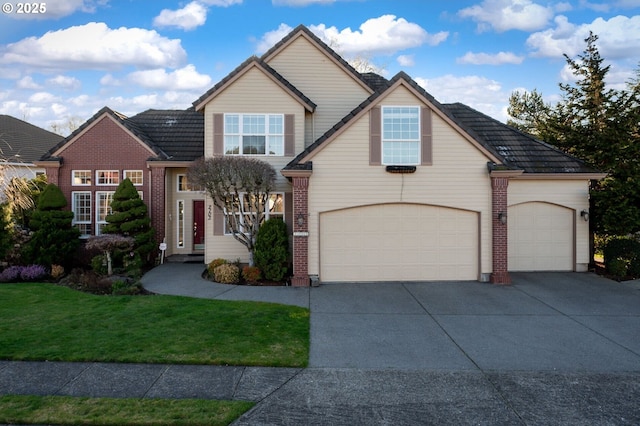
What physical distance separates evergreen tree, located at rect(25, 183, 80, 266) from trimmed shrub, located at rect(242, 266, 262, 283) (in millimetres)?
6259

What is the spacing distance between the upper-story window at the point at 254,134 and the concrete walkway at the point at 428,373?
6.46 meters

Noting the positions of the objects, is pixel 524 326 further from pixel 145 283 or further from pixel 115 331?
pixel 145 283

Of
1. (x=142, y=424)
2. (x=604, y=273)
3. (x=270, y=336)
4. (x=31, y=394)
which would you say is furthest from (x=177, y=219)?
(x=604, y=273)

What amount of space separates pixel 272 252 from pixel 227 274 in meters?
1.47

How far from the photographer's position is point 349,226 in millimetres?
12555

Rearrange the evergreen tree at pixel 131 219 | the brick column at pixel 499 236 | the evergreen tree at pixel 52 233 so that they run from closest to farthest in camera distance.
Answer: the brick column at pixel 499 236 < the evergreen tree at pixel 52 233 < the evergreen tree at pixel 131 219

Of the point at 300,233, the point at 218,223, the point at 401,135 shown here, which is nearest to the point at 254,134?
the point at 218,223

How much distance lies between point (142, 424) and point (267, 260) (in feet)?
25.3

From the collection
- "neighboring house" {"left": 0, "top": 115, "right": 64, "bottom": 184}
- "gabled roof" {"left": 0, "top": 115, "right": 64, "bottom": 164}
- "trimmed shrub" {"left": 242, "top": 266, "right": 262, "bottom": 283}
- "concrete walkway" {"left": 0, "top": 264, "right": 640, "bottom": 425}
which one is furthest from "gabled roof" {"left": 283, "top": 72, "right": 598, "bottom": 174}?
"gabled roof" {"left": 0, "top": 115, "right": 64, "bottom": 164}

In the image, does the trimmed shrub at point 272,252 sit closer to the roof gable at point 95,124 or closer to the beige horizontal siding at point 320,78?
the beige horizontal siding at point 320,78

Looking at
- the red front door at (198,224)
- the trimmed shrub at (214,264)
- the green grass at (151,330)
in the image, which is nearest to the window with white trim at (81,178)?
the red front door at (198,224)

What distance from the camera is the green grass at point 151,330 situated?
21.6ft

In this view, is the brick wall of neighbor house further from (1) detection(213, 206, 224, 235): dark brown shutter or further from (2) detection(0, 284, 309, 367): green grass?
(2) detection(0, 284, 309, 367): green grass

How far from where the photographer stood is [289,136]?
47.5ft
